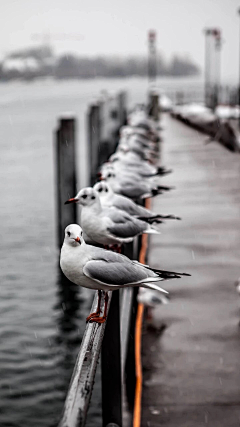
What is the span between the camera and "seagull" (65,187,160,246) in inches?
184

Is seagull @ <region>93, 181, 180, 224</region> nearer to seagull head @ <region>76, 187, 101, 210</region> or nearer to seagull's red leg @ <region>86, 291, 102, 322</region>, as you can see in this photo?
seagull head @ <region>76, 187, 101, 210</region>

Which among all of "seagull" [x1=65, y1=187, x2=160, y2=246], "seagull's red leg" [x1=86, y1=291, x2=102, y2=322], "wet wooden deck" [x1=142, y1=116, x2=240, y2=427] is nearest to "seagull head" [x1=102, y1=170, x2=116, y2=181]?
"wet wooden deck" [x1=142, y1=116, x2=240, y2=427]

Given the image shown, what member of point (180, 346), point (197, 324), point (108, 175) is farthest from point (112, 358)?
point (108, 175)

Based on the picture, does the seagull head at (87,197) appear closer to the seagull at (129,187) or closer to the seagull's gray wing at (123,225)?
the seagull's gray wing at (123,225)

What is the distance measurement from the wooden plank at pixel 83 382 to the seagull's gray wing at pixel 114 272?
423mm

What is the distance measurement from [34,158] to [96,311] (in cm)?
3305

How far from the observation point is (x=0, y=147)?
4316 centimetres

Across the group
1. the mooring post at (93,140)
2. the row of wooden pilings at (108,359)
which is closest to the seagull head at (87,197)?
the row of wooden pilings at (108,359)

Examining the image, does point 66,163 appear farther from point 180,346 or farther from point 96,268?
point 96,268

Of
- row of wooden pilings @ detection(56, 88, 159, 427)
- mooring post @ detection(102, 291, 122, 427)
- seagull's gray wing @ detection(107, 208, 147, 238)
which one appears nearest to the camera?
row of wooden pilings @ detection(56, 88, 159, 427)

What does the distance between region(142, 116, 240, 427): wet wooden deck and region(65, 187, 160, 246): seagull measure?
39.4 inches

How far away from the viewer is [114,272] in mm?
3514

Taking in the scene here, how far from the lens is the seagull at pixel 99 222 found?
15.3ft

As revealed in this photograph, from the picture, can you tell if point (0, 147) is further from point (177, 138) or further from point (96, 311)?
point (96, 311)
